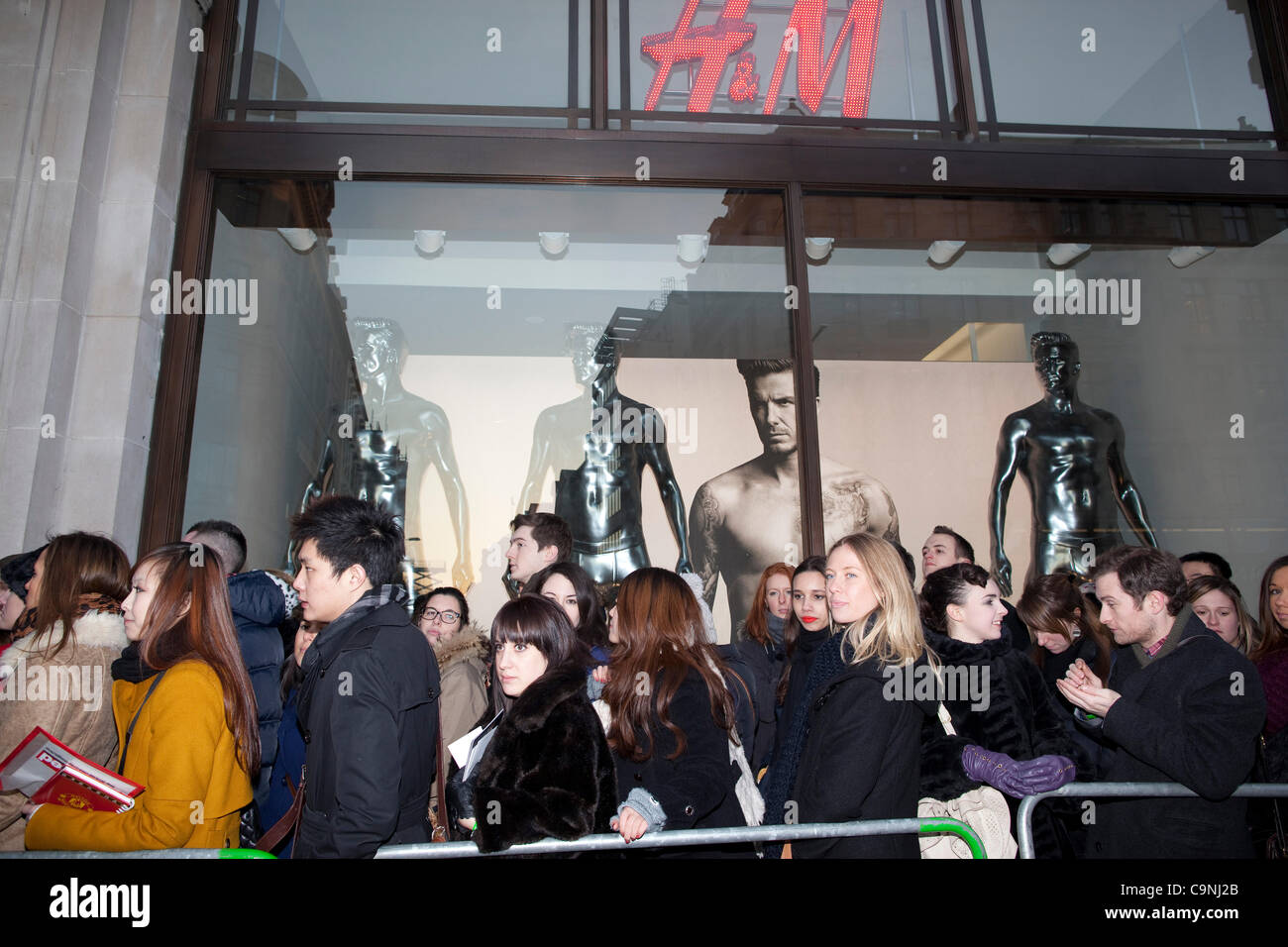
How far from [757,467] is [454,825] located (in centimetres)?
335

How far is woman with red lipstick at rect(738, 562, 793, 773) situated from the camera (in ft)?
10.7

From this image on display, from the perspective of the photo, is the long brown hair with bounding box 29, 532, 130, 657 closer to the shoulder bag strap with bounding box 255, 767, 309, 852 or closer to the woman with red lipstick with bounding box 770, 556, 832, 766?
the shoulder bag strap with bounding box 255, 767, 309, 852

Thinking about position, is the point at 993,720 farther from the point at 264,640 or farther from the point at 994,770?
the point at 264,640

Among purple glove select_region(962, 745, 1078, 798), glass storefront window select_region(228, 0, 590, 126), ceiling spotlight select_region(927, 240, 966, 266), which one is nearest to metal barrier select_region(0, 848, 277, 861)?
purple glove select_region(962, 745, 1078, 798)

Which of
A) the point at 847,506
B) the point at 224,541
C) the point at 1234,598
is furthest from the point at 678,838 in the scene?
the point at 847,506

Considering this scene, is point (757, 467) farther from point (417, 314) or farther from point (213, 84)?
point (213, 84)

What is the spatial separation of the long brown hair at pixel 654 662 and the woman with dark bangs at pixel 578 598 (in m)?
0.50

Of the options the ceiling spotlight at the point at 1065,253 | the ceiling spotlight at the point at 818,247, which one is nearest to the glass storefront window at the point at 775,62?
the ceiling spotlight at the point at 818,247

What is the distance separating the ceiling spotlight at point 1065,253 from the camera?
582 cm

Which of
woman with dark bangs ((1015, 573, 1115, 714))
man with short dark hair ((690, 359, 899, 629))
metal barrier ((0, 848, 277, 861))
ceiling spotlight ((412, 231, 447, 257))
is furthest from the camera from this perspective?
ceiling spotlight ((412, 231, 447, 257))

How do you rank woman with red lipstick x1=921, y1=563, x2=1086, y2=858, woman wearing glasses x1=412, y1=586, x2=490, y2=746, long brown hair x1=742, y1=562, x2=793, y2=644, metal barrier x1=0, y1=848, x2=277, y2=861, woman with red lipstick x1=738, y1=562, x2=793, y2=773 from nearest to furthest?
1. metal barrier x1=0, y1=848, x2=277, y2=861
2. woman with red lipstick x1=921, y1=563, x2=1086, y2=858
3. woman with red lipstick x1=738, y1=562, x2=793, y2=773
4. woman wearing glasses x1=412, y1=586, x2=490, y2=746
5. long brown hair x1=742, y1=562, x2=793, y2=644
